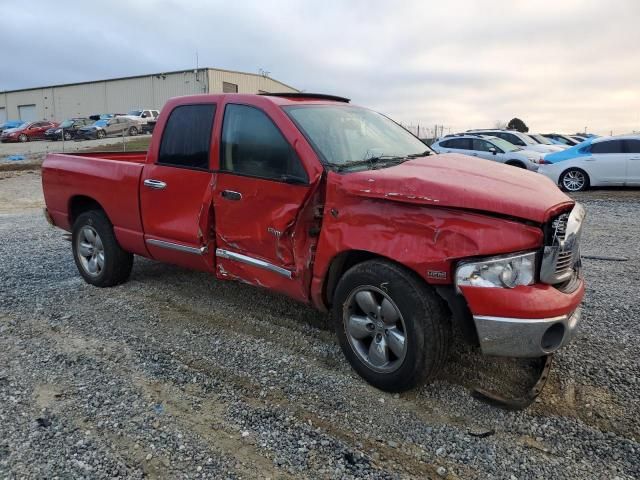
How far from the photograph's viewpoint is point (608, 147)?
13.4 meters

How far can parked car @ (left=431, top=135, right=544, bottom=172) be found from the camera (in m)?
15.5

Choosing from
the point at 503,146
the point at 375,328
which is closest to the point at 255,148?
the point at 375,328

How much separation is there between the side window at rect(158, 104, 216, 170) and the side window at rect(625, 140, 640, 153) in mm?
12438

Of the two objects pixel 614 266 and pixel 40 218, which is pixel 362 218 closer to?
pixel 614 266

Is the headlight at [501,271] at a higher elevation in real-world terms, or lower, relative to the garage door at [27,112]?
lower

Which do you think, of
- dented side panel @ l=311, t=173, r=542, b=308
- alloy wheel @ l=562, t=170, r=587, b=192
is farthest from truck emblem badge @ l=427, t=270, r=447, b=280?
alloy wheel @ l=562, t=170, r=587, b=192

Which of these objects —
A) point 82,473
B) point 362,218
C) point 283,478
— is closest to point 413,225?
point 362,218

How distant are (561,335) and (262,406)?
181 centimetres

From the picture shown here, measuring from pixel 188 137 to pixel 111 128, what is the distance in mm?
36618

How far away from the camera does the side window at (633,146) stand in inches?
509

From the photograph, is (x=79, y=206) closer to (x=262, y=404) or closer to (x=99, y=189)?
(x=99, y=189)

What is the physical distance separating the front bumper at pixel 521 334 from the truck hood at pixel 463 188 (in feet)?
1.85

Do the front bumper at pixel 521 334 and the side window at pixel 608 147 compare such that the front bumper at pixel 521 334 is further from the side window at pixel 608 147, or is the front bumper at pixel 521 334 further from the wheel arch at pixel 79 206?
the side window at pixel 608 147

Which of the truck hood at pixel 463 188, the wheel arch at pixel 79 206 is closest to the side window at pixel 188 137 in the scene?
the wheel arch at pixel 79 206
